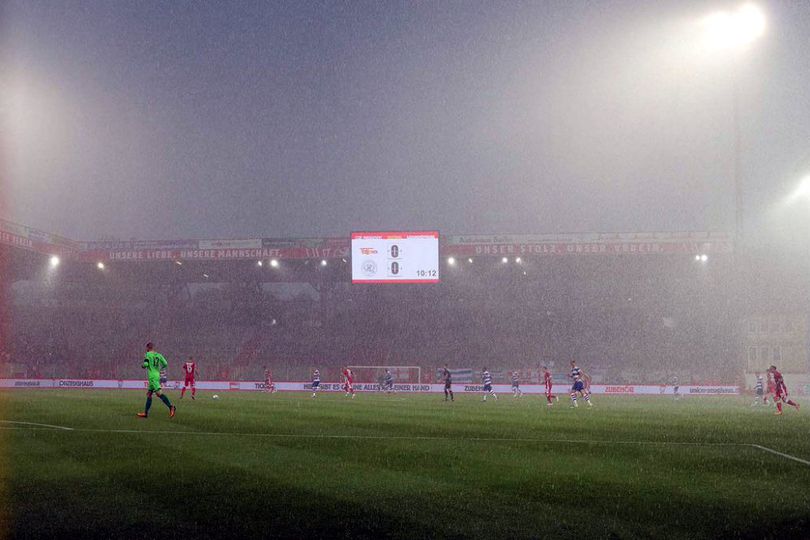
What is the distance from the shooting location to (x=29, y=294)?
228ft

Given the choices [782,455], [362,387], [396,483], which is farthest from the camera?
[362,387]

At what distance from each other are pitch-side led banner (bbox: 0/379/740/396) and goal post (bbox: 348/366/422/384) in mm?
1627

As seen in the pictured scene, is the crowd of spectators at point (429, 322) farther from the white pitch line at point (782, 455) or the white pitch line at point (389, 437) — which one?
the white pitch line at point (782, 455)

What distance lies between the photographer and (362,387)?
53969 millimetres

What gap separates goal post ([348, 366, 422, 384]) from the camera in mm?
54906

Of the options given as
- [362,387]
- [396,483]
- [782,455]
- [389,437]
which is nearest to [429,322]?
[362,387]

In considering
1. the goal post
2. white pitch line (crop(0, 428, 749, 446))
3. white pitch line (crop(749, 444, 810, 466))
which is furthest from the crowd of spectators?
white pitch line (crop(749, 444, 810, 466))

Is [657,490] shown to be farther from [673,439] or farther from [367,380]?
[367,380]

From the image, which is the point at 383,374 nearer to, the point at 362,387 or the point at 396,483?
the point at 362,387

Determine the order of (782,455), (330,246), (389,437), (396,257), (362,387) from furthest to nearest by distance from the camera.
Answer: (330,246)
(362,387)
(396,257)
(389,437)
(782,455)

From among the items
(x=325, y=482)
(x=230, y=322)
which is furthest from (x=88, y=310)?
(x=325, y=482)

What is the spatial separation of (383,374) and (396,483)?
4747 cm

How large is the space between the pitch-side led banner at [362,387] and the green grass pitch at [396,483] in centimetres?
3547

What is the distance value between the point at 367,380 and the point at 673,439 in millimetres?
43333
